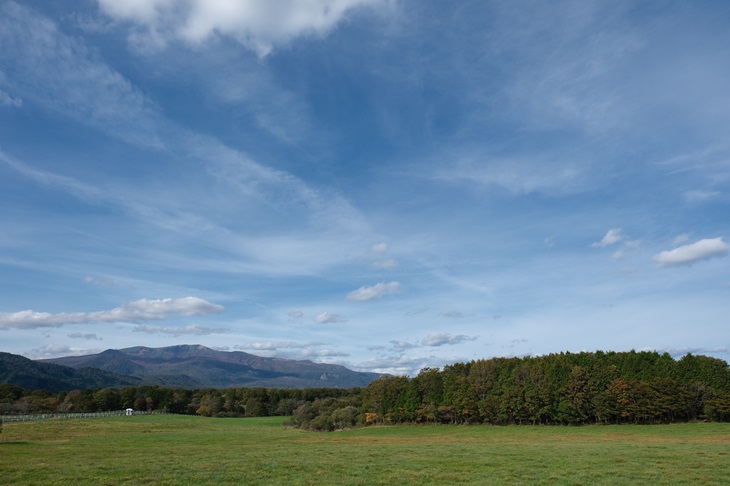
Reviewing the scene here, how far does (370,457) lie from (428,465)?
585 centimetres

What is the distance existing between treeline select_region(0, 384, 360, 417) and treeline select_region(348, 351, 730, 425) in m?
61.4

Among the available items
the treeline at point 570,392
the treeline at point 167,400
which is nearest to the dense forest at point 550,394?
the treeline at point 570,392

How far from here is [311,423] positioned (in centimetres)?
10769

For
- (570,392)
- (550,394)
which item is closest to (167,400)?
(550,394)

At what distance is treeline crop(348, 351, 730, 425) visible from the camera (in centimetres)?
8025

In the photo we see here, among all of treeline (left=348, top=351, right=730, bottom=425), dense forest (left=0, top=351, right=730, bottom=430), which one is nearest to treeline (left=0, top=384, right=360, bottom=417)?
dense forest (left=0, top=351, right=730, bottom=430)

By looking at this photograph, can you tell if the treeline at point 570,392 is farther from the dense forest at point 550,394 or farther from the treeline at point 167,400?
the treeline at point 167,400

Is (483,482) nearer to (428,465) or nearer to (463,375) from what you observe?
(428,465)

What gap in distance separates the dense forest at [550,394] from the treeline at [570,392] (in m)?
0.15

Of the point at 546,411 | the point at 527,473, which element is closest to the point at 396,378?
the point at 546,411

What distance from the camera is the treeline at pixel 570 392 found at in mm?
80250

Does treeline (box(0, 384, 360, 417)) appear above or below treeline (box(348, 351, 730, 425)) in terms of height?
below

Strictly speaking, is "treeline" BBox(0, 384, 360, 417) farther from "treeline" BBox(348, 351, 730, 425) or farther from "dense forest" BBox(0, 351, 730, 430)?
"treeline" BBox(348, 351, 730, 425)

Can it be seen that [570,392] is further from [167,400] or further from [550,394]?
[167,400]
